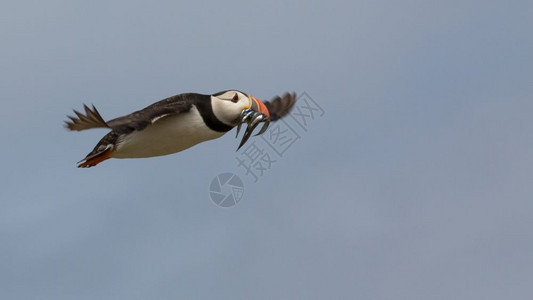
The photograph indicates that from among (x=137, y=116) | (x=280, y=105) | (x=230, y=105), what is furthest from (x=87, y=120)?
(x=280, y=105)

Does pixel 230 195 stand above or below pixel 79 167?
below

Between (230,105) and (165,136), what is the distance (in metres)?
1.13

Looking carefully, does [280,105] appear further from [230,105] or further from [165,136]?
[165,136]

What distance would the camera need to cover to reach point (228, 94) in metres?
14.2

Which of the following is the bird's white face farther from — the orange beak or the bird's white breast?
the bird's white breast

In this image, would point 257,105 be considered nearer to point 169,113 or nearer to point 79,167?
point 169,113

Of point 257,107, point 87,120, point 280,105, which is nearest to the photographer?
point 87,120

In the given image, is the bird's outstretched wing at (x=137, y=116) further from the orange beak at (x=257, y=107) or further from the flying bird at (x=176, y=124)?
the orange beak at (x=257, y=107)

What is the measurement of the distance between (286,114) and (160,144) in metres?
3.31

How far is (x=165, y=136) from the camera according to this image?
13484mm

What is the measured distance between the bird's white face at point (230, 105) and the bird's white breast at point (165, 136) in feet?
0.93

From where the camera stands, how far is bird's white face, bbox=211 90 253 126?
45.4 ft

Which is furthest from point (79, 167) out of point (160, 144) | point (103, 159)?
point (160, 144)

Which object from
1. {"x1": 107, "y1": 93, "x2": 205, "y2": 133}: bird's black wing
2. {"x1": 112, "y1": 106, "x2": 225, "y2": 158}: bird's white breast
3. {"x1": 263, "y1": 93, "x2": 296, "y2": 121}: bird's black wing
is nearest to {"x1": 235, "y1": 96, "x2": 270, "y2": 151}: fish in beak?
{"x1": 112, "y1": 106, "x2": 225, "y2": 158}: bird's white breast
